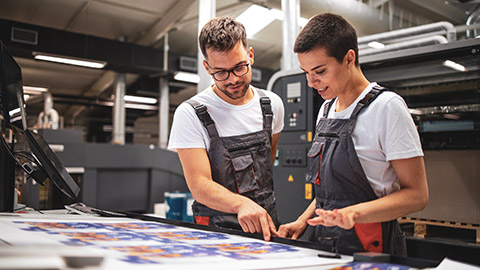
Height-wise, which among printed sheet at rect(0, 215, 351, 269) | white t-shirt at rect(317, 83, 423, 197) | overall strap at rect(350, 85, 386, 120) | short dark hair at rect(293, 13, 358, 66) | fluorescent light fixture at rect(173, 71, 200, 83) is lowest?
printed sheet at rect(0, 215, 351, 269)

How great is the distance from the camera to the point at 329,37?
1.29m

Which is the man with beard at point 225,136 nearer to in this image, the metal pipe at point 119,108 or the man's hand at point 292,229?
the man's hand at point 292,229

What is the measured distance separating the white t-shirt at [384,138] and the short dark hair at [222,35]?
0.56 meters

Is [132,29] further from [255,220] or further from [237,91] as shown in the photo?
[255,220]

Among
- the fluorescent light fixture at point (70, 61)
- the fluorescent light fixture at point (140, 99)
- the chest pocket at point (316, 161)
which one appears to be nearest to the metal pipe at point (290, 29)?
the chest pocket at point (316, 161)

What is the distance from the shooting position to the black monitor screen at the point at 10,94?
1.49 m

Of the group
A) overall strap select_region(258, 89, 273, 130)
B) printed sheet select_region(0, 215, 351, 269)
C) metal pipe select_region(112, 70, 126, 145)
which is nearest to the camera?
printed sheet select_region(0, 215, 351, 269)

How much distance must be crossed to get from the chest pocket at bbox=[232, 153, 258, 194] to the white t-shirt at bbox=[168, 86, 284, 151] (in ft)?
0.40

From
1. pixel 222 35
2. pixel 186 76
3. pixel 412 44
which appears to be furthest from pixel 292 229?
pixel 186 76

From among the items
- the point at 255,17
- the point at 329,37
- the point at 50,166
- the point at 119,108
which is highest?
the point at 255,17

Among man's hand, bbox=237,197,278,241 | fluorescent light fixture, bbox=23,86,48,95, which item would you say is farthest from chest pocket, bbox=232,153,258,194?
fluorescent light fixture, bbox=23,86,48,95

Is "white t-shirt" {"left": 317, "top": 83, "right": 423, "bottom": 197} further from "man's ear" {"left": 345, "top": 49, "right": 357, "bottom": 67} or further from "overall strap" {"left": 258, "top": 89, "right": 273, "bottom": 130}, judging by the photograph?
"overall strap" {"left": 258, "top": 89, "right": 273, "bottom": 130}

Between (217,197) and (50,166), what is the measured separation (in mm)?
711

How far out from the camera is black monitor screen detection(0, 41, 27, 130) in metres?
1.49
